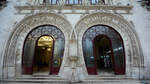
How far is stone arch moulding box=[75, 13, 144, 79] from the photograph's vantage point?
5.74m

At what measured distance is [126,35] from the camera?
626 centimetres

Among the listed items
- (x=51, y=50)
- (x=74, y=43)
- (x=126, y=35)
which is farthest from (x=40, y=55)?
(x=126, y=35)

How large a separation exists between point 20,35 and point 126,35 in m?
8.06

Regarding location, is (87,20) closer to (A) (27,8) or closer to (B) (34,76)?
(A) (27,8)

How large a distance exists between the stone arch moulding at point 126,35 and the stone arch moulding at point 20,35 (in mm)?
1121

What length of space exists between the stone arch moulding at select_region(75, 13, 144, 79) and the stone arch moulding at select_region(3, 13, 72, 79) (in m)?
1.12

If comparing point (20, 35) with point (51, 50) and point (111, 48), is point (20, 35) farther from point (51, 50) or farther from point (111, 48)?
point (111, 48)

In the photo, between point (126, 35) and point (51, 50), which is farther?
point (51, 50)

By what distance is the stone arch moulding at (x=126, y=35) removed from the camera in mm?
5738

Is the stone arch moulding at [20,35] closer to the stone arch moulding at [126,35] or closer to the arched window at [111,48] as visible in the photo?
the stone arch moulding at [126,35]

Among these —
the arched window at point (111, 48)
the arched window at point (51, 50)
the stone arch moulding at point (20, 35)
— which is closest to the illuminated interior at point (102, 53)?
the arched window at point (111, 48)

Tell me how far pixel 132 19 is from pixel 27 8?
8.34m

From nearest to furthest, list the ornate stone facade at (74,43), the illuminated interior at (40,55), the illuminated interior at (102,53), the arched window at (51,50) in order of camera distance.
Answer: the ornate stone facade at (74,43), the arched window at (51,50), the illuminated interior at (40,55), the illuminated interior at (102,53)

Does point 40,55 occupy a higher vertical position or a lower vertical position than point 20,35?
lower
